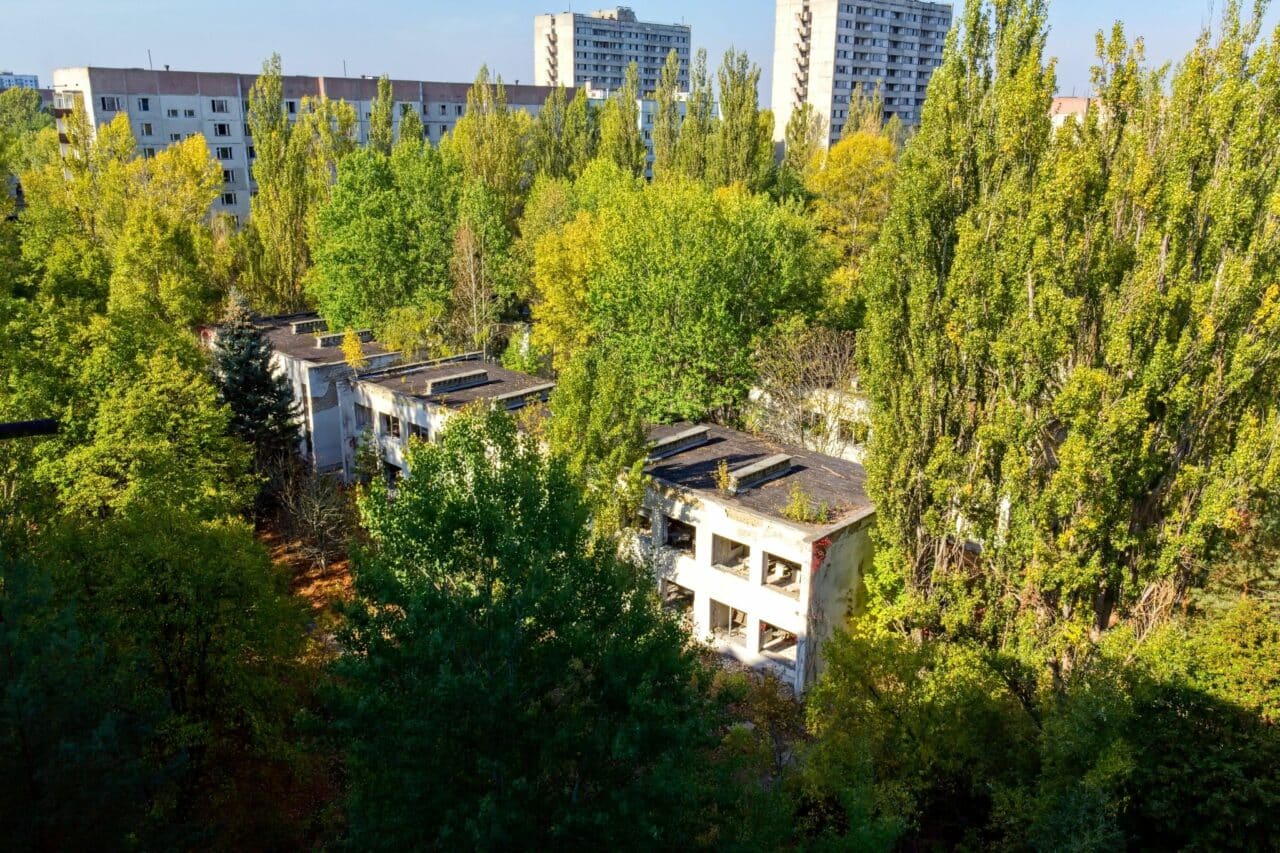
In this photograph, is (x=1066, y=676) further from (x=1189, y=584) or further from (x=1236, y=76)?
(x=1236, y=76)

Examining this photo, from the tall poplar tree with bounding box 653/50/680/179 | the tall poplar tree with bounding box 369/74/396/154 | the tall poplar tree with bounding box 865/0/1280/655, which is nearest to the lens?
the tall poplar tree with bounding box 865/0/1280/655

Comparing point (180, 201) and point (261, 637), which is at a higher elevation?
point (180, 201)

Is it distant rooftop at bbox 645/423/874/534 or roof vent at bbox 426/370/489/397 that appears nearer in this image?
distant rooftop at bbox 645/423/874/534

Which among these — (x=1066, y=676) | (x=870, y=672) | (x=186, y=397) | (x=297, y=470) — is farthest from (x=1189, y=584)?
(x=297, y=470)

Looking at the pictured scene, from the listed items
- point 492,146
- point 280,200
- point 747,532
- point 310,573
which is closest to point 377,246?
point 280,200

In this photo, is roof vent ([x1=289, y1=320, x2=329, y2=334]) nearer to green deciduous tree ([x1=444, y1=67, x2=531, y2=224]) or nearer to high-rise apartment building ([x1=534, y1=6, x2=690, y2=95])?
green deciduous tree ([x1=444, y1=67, x2=531, y2=224])

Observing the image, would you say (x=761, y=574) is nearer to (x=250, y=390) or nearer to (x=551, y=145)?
(x=250, y=390)

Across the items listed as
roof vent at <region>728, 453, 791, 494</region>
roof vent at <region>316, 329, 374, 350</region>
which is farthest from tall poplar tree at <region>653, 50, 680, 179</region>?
roof vent at <region>728, 453, 791, 494</region>
